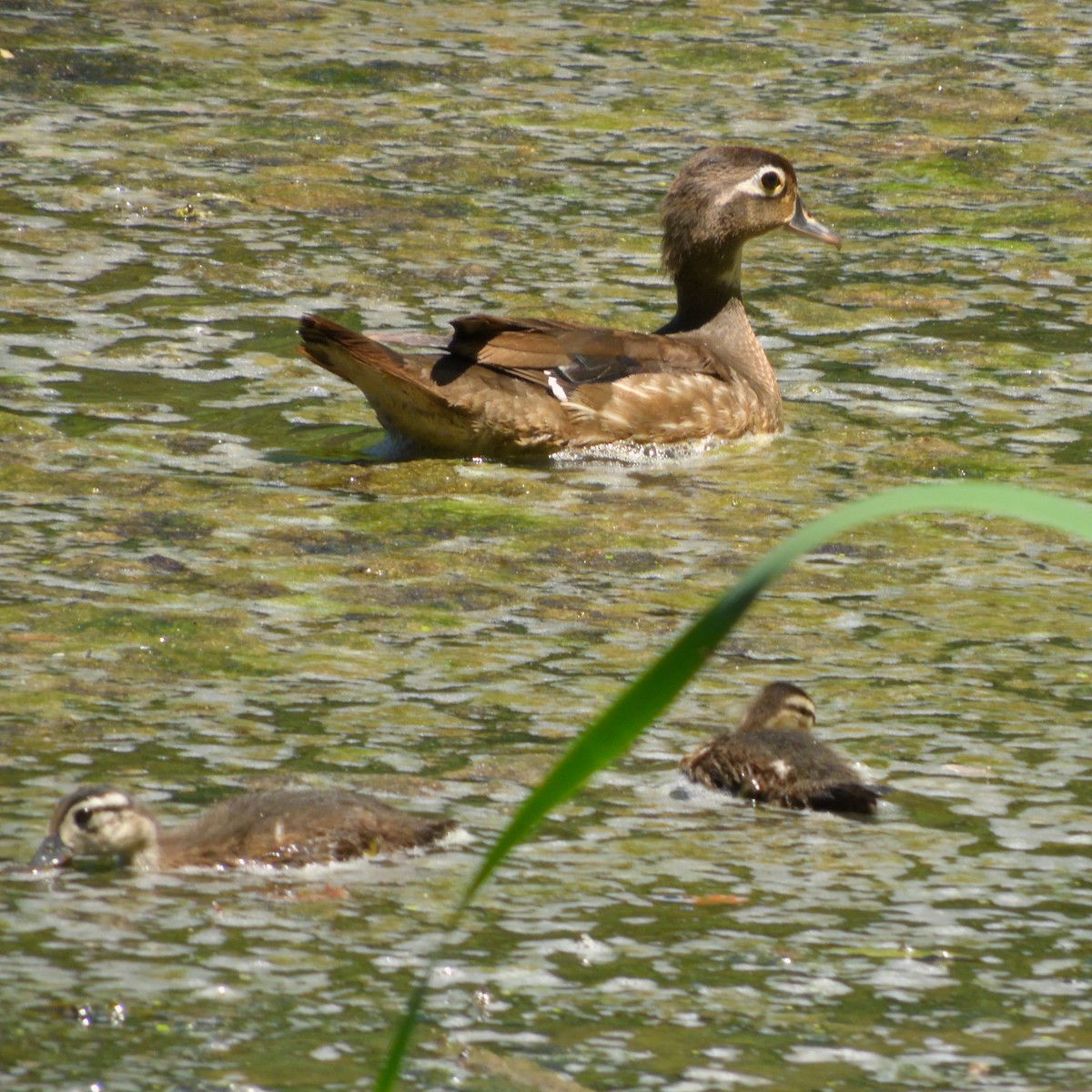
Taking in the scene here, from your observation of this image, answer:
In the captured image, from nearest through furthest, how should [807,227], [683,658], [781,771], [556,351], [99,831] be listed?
[683,658]
[99,831]
[781,771]
[556,351]
[807,227]

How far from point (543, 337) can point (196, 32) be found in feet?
22.6

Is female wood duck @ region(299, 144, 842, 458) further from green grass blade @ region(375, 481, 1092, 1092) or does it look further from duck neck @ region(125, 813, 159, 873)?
green grass blade @ region(375, 481, 1092, 1092)

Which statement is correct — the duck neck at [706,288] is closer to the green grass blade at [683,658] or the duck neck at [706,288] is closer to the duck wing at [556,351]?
the duck wing at [556,351]

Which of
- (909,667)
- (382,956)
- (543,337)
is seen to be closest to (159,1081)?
(382,956)

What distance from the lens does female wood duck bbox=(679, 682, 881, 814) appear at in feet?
16.7

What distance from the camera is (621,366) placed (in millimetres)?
8812

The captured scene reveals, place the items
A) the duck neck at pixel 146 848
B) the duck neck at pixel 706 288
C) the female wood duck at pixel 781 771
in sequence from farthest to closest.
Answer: the duck neck at pixel 706 288, the female wood duck at pixel 781 771, the duck neck at pixel 146 848

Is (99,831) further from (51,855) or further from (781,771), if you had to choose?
(781,771)

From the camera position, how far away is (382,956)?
4.19 metres

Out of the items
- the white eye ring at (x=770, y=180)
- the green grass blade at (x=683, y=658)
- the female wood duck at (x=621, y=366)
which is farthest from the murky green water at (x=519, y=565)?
the green grass blade at (x=683, y=658)

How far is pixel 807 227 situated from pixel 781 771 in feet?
17.2

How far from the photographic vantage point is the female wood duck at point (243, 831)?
4422 millimetres

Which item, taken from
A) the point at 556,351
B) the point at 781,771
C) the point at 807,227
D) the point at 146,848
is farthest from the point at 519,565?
the point at 807,227

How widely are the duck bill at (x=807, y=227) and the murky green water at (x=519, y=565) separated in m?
0.38
